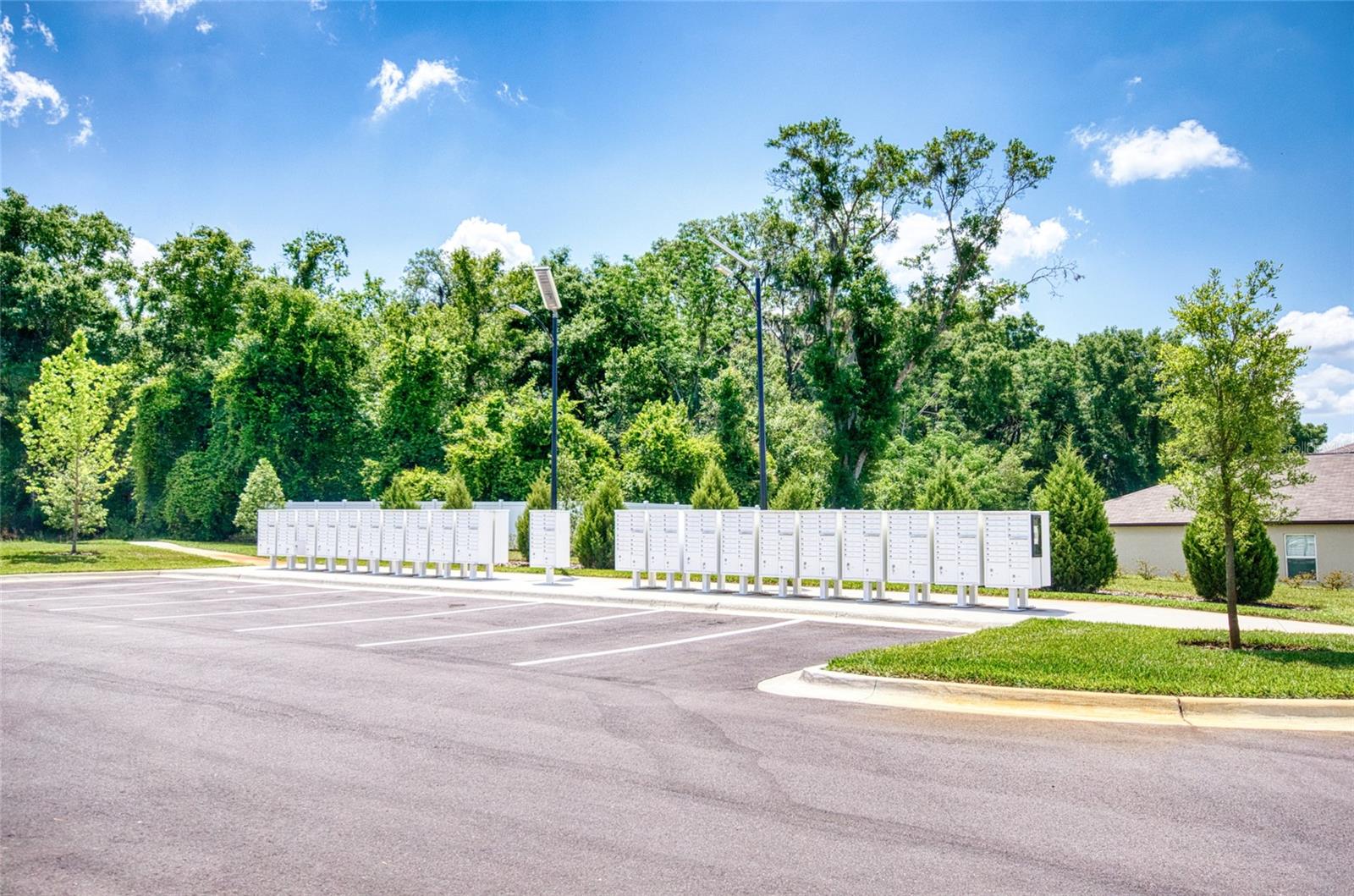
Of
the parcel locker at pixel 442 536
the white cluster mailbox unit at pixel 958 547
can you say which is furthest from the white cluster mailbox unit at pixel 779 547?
the parcel locker at pixel 442 536

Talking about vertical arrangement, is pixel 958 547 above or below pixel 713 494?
below

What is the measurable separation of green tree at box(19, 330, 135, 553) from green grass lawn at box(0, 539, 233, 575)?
0.89 meters

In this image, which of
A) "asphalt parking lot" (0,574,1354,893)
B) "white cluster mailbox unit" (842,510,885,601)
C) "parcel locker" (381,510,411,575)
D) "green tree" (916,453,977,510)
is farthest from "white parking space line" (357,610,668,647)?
"parcel locker" (381,510,411,575)

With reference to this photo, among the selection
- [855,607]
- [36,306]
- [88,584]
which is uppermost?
[36,306]

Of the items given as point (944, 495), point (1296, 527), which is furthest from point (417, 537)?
point (1296, 527)

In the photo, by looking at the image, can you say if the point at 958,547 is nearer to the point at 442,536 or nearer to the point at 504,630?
the point at 504,630

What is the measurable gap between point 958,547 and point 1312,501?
77.7ft

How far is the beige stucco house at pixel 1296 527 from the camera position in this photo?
3075 centimetres

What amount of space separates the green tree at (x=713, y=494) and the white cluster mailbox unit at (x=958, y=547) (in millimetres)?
9658

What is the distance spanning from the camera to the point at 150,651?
11844 mm

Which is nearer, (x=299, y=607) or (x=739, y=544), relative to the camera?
(x=299, y=607)

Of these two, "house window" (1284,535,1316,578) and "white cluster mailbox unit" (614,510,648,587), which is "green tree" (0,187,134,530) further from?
"house window" (1284,535,1316,578)

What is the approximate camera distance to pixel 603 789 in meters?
5.98

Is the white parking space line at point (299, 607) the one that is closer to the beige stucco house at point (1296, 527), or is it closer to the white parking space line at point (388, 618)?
the white parking space line at point (388, 618)
